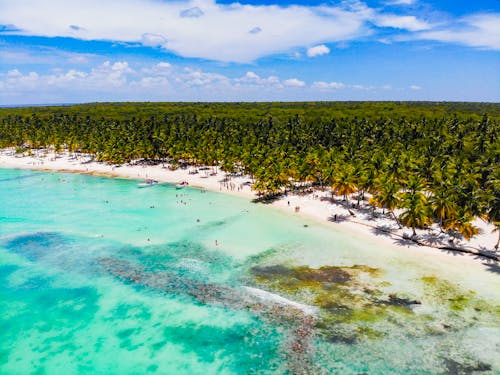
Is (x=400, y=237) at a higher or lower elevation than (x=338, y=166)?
lower

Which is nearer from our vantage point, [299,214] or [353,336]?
[353,336]

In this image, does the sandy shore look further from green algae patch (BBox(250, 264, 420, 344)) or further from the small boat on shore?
green algae patch (BBox(250, 264, 420, 344))

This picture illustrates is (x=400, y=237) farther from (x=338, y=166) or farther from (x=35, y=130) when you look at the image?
(x=35, y=130)

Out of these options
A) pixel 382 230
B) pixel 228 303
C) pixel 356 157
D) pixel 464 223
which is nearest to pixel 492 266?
pixel 464 223

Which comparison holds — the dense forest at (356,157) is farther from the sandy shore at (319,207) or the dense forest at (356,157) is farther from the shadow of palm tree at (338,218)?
the shadow of palm tree at (338,218)

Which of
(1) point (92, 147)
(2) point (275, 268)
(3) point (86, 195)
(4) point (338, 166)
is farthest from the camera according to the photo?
(1) point (92, 147)

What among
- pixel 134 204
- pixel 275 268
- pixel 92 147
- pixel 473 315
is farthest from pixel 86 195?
pixel 473 315
